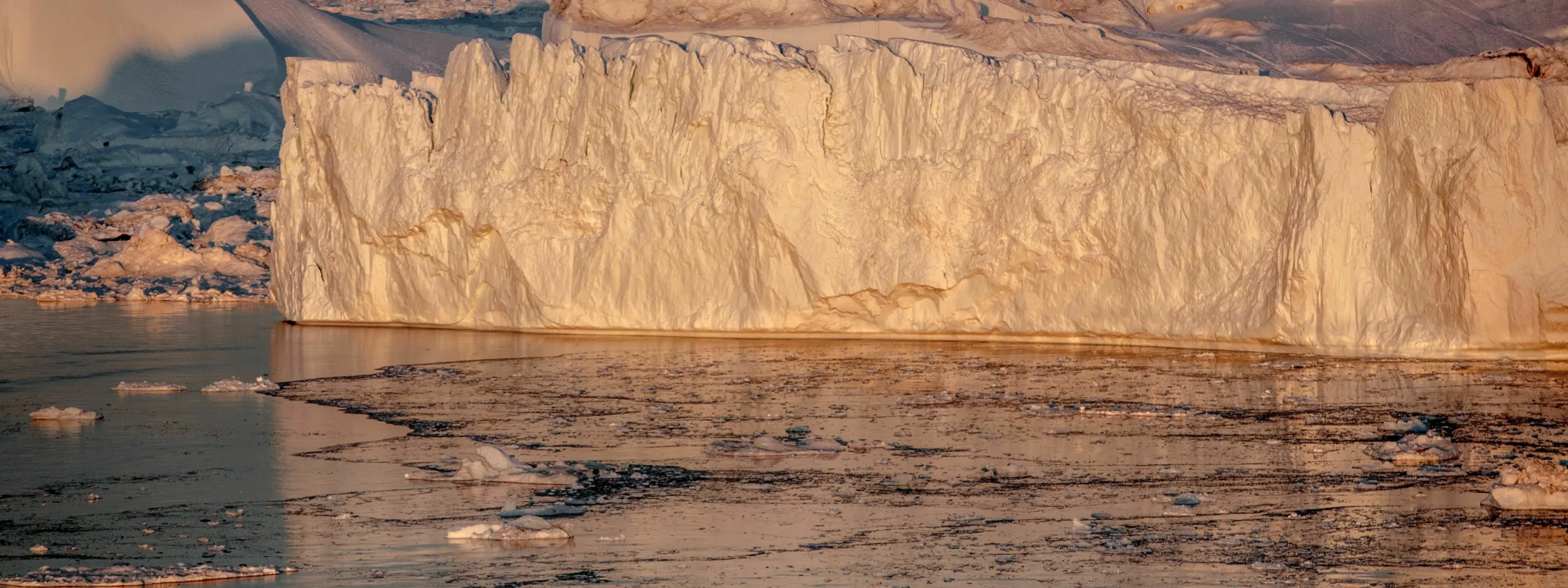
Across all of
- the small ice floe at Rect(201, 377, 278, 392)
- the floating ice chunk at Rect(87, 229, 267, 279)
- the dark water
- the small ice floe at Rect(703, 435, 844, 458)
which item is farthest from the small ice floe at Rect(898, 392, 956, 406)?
the floating ice chunk at Rect(87, 229, 267, 279)

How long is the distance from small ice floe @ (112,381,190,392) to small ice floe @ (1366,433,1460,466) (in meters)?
9.10

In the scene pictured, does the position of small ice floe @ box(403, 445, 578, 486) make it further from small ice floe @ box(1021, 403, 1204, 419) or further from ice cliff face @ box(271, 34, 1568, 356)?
ice cliff face @ box(271, 34, 1568, 356)

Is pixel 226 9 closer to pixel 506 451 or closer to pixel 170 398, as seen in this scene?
pixel 170 398

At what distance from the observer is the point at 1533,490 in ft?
25.1

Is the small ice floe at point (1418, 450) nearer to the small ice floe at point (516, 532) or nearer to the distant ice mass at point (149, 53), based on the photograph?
the small ice floe at point (516, 532)

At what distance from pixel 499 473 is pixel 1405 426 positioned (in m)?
5.49

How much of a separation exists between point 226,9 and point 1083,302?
3035 cm

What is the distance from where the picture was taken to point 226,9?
40469mm

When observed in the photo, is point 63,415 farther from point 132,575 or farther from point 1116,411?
point 1116,411

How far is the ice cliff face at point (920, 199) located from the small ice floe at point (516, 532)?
9.00 meters

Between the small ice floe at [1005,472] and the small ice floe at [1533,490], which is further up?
the small ice floe at [1533,490]

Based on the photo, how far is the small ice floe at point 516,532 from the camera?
7320mm

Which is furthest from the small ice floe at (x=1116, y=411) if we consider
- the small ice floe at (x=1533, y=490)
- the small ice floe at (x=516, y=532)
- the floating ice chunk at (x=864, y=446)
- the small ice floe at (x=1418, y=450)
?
the small ice floe at (x=516, y=532)

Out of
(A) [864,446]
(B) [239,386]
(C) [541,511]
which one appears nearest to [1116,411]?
(A) [864,446]
